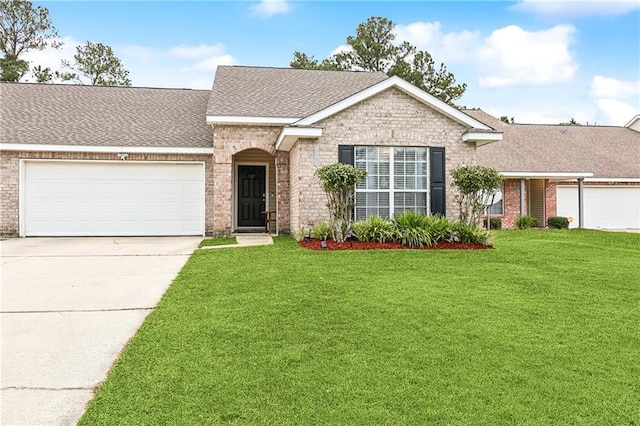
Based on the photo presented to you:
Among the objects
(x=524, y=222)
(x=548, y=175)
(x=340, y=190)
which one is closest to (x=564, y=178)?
(x=548, y=175)

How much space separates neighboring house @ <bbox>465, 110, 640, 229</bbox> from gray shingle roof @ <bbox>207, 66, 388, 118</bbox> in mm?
6969

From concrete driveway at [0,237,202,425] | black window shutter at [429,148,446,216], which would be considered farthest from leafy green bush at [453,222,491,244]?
concrete driveway at [0,237,202,425]

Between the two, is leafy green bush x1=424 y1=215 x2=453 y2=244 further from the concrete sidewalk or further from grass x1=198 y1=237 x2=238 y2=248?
grass x1=198 y1=237 x2=238 y2=248

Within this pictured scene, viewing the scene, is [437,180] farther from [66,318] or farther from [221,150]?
[66,318]

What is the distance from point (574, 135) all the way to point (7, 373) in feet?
81.4

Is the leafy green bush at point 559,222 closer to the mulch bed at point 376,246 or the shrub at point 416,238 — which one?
the mulch bed at point 376,246

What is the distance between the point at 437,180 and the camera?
11375mm

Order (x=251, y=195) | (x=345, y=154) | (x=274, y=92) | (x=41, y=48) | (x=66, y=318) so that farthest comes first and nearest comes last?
(x=41, y=48) < (x=251, y=195) < (x=274, y=92) < (x=345, y=154) < (x=66, y=318)

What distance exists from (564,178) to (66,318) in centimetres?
1905

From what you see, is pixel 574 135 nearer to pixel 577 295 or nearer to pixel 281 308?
pixel 577 295

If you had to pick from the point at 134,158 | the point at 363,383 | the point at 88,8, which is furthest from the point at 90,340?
the point at 88,8

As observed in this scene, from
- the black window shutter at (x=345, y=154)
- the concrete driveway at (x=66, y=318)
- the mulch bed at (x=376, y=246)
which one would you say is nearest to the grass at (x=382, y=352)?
the concrete driveway at (x=66, y=318)

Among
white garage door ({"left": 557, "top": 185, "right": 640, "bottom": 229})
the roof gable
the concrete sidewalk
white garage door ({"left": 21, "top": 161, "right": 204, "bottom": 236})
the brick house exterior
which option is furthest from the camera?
white garage door ({"left": 557, "top": 185, "right": 640, "bottom": 229})

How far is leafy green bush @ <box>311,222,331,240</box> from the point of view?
1019 centimetres
